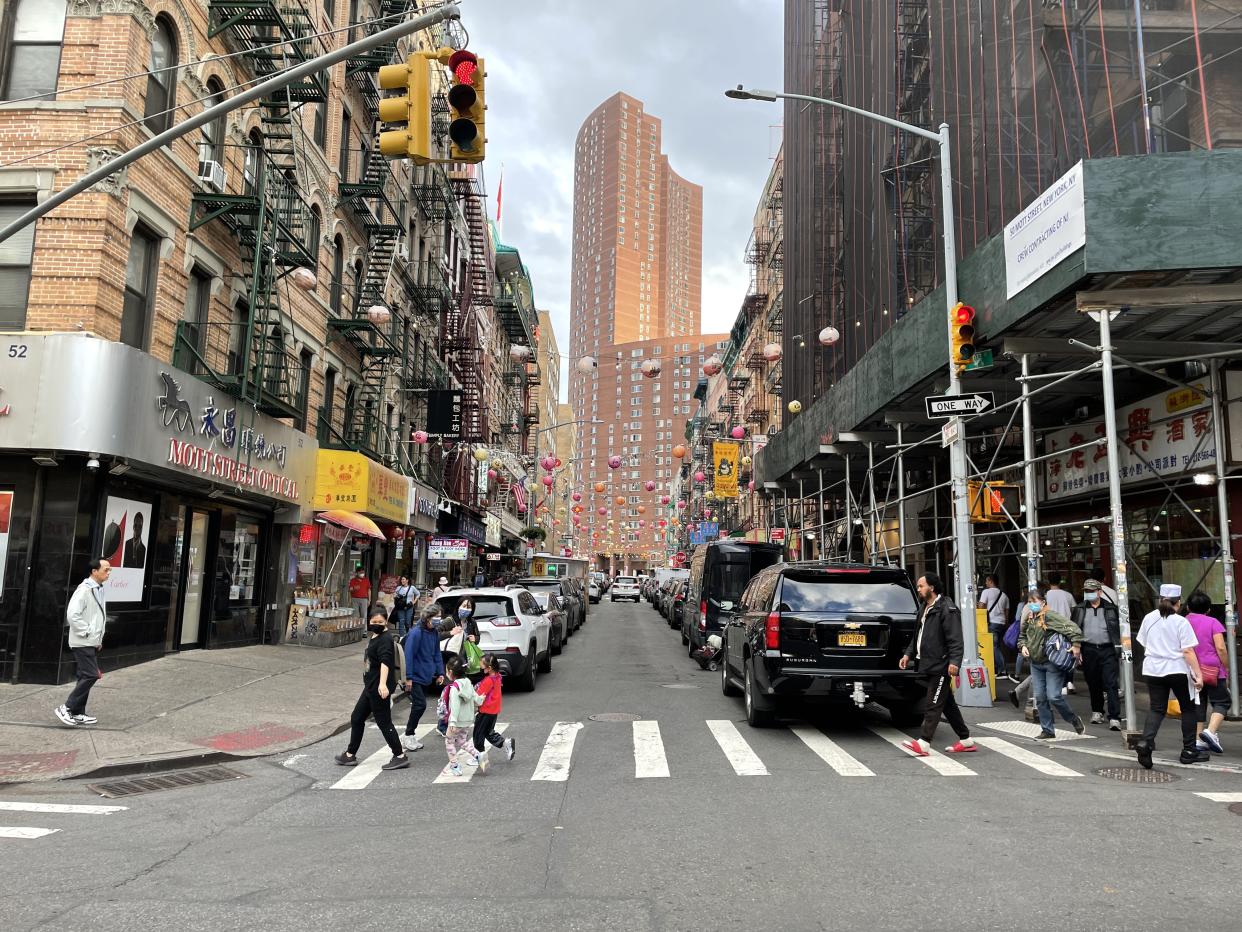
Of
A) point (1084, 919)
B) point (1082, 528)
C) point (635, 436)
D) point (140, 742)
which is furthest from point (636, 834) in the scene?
point (635, 436)

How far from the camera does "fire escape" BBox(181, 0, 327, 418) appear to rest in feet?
50.2

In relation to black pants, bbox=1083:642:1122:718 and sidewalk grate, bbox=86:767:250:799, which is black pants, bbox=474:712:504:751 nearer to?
sidewalk grate, bbox=86:767:250:799

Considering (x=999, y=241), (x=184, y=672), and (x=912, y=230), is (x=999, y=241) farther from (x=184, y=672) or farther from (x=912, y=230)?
(x=184, y=672)

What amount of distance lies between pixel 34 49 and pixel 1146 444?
59.6ft

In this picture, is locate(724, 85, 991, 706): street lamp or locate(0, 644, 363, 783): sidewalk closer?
locate(0, 644, 363, 783): sidewalk

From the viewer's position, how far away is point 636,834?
6062 millimetres

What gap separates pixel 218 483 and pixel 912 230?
17695 millimetres

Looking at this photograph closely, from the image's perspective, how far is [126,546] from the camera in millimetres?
13562

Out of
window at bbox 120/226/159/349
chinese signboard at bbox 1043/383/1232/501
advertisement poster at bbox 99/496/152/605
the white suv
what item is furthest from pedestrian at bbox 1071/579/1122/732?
the white suv

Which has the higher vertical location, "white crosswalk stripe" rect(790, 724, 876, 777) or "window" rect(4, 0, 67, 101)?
"window" rect(4, 0, 67, 101)

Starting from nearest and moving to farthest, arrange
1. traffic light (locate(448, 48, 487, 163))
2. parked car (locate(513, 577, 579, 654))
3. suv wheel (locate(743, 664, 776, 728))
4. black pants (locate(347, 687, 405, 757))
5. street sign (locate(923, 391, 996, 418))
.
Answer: traffic light (locate(448, 48, 487, 163))
black pants (locate(347, 687, 405, 757))
suv wheel (locate(743, 664, 776, 728))
street sign (locate(923, 391, 996, 418))
parked car (locate(513, 577, 579, 654))

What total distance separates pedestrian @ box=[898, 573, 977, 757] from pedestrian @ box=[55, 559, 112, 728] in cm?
900

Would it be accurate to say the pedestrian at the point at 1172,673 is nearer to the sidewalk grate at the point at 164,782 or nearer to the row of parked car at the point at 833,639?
the row of parked car at the point at 833,639

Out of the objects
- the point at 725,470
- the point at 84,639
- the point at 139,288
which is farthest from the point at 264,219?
the point at 725,470
